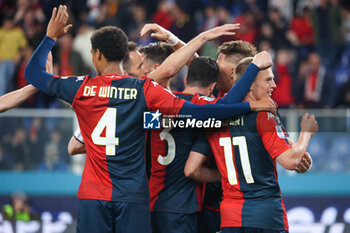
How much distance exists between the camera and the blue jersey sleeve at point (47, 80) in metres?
4.16

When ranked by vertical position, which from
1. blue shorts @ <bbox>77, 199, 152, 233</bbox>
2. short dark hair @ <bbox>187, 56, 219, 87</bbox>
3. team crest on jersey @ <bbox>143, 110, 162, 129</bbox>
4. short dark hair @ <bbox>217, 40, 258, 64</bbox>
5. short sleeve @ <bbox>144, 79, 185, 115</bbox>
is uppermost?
short dark hair @ <bbox>217, 40, 258, 64</bbox>

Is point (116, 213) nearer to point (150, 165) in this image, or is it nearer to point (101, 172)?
point (101, 172)

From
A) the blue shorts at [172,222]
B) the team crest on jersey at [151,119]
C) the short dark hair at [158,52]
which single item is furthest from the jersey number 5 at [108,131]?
the short dark hair at [158,52]

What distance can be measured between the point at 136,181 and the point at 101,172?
0.26m

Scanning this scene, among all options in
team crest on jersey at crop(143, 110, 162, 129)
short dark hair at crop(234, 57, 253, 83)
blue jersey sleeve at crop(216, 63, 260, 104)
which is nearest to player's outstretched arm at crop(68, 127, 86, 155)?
team crest on jersey at crop(143, 110, 162, 129)

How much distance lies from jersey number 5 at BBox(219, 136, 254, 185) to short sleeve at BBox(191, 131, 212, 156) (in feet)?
0.70

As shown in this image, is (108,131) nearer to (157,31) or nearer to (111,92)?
(111,92)

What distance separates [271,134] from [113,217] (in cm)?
128

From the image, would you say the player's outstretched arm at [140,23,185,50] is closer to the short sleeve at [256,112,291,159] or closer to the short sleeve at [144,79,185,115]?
the short sleeve at [144,79,185,115]

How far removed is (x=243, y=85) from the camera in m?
4.12

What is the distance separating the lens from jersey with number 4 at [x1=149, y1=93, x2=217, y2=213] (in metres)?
4.60

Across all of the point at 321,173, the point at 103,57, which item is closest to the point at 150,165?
the point at 103,57

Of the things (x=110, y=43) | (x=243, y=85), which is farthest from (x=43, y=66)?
(x=243, y=85)

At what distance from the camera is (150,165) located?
15.5ft
